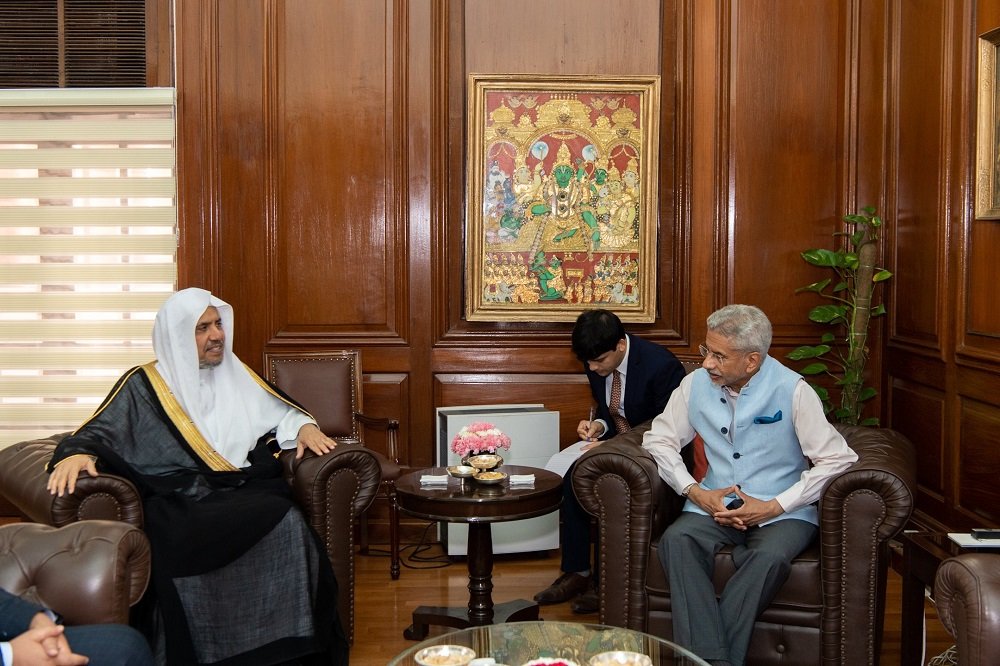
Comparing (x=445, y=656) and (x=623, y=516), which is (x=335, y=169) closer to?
(x=623, y=516)

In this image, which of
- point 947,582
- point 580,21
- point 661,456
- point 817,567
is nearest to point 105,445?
point 661,456

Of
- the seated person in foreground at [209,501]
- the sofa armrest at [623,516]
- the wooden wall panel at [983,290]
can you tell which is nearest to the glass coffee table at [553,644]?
the sofa armrest at [623,516]

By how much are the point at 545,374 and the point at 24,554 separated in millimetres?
3192

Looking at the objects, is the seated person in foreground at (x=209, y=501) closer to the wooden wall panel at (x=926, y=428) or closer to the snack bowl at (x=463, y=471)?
the snack bowl at (x=463, y=471)

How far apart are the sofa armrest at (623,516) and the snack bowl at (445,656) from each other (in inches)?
41.6

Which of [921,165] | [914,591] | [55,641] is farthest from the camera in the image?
[921,165]

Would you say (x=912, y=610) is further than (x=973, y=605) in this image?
Yes

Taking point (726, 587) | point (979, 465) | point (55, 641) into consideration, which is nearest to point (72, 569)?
point (55, 641)

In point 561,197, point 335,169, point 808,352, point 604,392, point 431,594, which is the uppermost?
point 335,169

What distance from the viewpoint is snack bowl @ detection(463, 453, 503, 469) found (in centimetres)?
364

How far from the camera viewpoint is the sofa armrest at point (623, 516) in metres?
3.32

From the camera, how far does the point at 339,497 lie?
11.7 ft

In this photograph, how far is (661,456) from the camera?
342cm

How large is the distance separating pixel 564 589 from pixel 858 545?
1.38 meters
